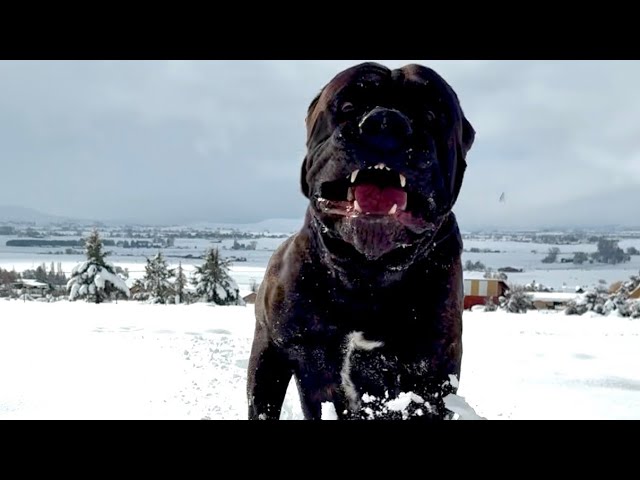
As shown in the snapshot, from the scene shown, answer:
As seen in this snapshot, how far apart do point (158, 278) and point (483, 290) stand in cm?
949

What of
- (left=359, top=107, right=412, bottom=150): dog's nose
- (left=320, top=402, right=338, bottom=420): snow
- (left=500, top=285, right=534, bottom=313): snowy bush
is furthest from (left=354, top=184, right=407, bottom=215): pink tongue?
(left=500, top=285, right=534, bottom=313): snowy bush

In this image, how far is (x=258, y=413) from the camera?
2387 mm

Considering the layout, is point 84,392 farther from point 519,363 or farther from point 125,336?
point 519,363

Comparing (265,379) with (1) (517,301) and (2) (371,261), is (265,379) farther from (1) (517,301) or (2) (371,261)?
(1) (517,301)

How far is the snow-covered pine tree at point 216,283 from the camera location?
53.4 ft

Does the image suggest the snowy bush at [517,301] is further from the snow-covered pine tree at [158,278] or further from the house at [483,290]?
the snow-covered pine tree at [158,278]

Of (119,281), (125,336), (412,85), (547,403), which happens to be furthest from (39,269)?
(412,85)

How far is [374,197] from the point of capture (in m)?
1.83

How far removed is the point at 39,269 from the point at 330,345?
1624 centimetres

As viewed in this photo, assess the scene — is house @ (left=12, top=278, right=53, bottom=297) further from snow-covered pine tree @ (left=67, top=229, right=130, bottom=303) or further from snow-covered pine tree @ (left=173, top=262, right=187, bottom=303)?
snow-covered pine tree @ (left=173, top=262, right=187, bottom=303)

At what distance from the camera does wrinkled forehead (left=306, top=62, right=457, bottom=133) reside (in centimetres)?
190
